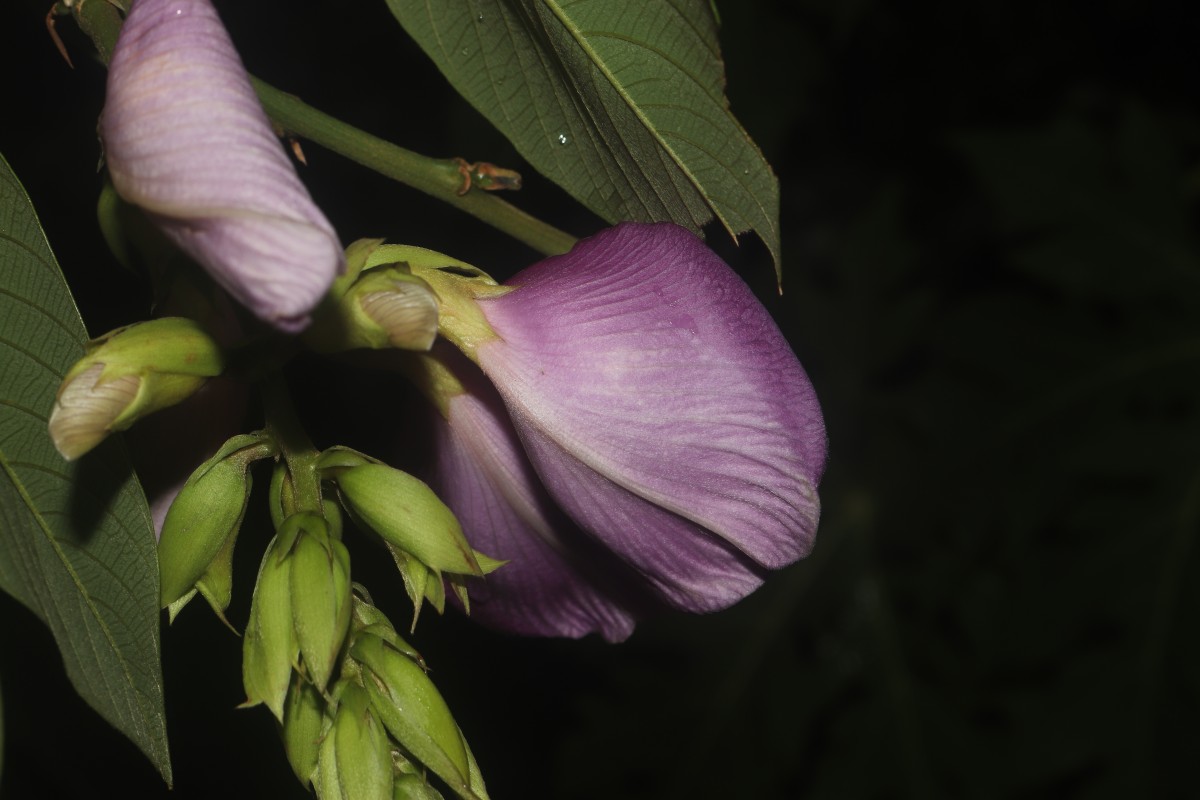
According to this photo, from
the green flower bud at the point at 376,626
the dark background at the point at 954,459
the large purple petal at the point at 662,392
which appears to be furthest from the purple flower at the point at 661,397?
the dark background at the point at 954,459

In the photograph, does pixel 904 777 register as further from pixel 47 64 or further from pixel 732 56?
pixel 47 64

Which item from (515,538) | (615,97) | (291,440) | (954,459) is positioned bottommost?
(954,459)

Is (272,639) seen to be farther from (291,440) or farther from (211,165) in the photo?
(211,165)

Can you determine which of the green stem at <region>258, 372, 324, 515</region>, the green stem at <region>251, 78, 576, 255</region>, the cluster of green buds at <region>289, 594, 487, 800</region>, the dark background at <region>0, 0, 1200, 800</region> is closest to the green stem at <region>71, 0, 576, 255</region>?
the green stem at <region>251, 78, 576, 255</region>

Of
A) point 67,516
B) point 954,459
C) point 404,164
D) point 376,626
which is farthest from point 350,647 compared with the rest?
point 954,459

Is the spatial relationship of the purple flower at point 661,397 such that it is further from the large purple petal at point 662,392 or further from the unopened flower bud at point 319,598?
the unopened flower bud at point 319,598

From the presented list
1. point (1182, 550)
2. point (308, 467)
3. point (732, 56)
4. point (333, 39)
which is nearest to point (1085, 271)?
point (1182, 550)
